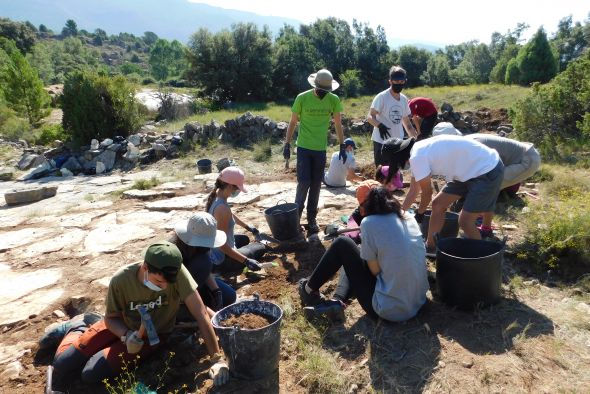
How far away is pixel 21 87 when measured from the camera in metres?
16.9

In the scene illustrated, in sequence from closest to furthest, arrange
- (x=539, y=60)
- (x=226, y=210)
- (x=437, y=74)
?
(x=226, y=210)
(x=539, y=60)
(x=437, y=74)

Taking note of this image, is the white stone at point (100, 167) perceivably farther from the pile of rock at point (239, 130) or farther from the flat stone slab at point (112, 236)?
the flat stone slab at point (112, 236)

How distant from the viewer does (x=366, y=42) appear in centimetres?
3791

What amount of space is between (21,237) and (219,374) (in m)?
3.76

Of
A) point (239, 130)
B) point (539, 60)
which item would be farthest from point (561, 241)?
point (539, 60)

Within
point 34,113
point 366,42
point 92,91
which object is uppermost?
point 366,42

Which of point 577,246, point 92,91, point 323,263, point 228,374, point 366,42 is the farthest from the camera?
point 366,42

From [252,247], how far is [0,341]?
6.52 feet

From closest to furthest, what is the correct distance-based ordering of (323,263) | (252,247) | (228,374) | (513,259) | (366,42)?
1. (228,374)
2. (323,263)
3. (513,259)
4. (252,247)
5. (366,42)

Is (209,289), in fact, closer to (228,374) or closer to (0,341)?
(228,374)

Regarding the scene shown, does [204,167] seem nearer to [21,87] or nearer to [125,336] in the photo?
[125,336]

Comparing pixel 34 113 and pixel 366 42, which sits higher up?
pixel 366 42

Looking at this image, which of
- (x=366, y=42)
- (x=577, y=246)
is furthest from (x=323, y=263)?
(x=366, y=42)

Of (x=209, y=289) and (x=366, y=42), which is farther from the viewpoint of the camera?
(x=366, y=42)
